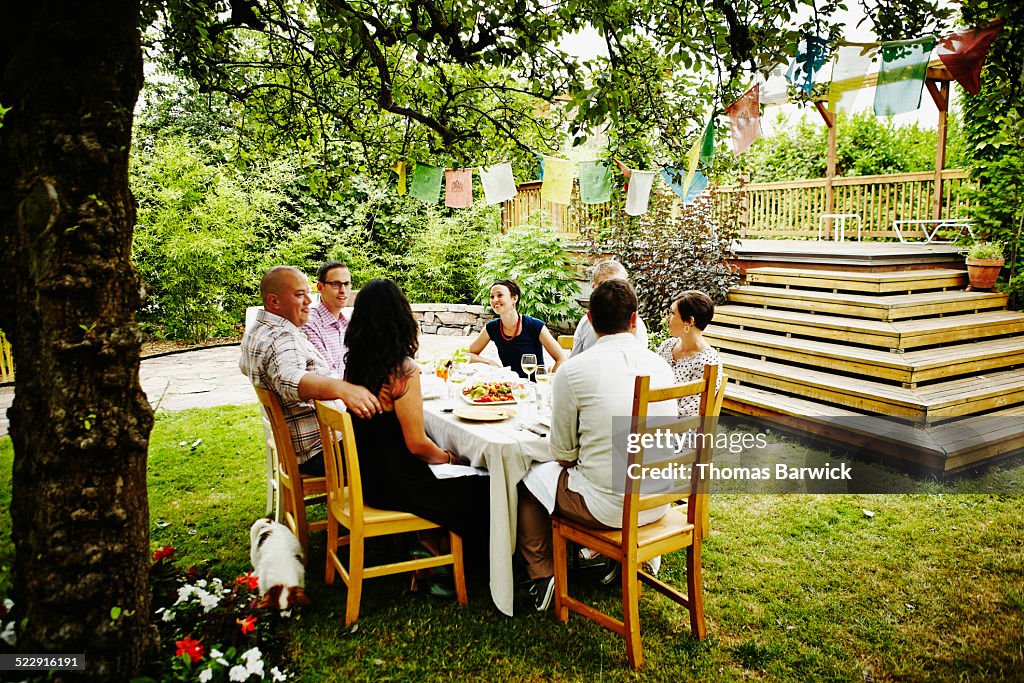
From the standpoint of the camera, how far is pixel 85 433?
2.04 m

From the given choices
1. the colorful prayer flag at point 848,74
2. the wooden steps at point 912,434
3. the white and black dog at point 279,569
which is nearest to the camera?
the white and black dog at point 279,569

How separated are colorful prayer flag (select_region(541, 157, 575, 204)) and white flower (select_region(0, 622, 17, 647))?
183 inches

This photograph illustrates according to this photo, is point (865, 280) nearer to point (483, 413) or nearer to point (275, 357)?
point (483, 413)

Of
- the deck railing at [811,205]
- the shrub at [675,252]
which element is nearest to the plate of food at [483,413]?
the shrub at [675,252]

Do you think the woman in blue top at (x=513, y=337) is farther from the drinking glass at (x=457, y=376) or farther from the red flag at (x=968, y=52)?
the red flag at (x=968, y=52)

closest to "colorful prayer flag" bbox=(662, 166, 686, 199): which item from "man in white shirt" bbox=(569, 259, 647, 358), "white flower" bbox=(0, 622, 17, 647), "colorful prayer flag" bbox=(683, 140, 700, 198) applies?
"colorful prayer flag" bbox=(683, 140, 700, 198)

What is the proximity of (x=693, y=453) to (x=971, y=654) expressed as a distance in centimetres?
142

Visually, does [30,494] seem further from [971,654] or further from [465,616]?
[971,654]

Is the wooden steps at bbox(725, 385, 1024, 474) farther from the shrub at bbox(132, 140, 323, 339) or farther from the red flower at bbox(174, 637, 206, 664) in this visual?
the shrub at bbox(132, 140, 323, 339)

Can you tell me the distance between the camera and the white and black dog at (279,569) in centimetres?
297

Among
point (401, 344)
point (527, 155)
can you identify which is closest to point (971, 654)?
point (401, 344)

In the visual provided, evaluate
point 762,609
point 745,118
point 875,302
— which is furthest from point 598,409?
point 875,302

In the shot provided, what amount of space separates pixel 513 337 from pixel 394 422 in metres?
2.12

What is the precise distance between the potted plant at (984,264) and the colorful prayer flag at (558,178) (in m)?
5.29
